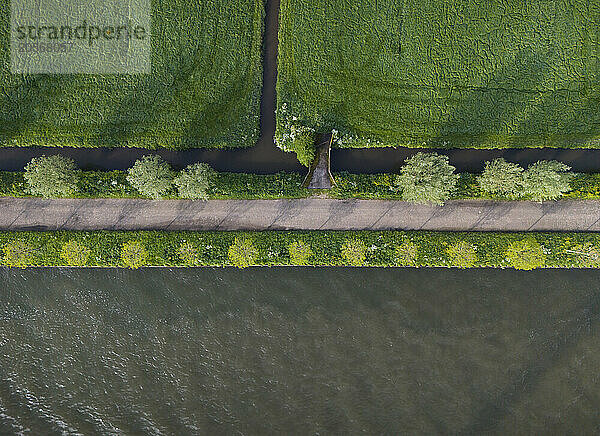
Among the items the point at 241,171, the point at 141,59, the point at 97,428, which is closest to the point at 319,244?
the point at 241,171

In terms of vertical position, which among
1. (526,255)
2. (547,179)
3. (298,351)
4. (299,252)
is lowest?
(298,351)

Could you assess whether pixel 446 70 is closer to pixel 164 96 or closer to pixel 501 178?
pixel 501 178

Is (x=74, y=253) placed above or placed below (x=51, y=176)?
below

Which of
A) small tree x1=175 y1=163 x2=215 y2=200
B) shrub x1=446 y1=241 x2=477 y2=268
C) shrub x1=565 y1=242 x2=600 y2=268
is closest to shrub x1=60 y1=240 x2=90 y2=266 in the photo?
small tree x1=175 y1=163 x2=215 y2=200

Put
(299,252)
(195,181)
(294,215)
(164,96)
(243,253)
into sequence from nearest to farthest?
1. (195,181)
2. (243,253)
3. (299,252)
4. (164,96)
5. (294,215)

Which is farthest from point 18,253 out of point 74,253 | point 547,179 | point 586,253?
point 586,253

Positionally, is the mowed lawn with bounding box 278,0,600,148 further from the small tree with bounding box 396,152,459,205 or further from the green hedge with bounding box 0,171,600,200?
the green hedge with bounding box 0,171,600,200

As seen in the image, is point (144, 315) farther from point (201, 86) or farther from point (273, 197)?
point (201, 86)

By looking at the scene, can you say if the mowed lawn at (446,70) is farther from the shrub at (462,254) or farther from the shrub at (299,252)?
the shrub at (299,252)
